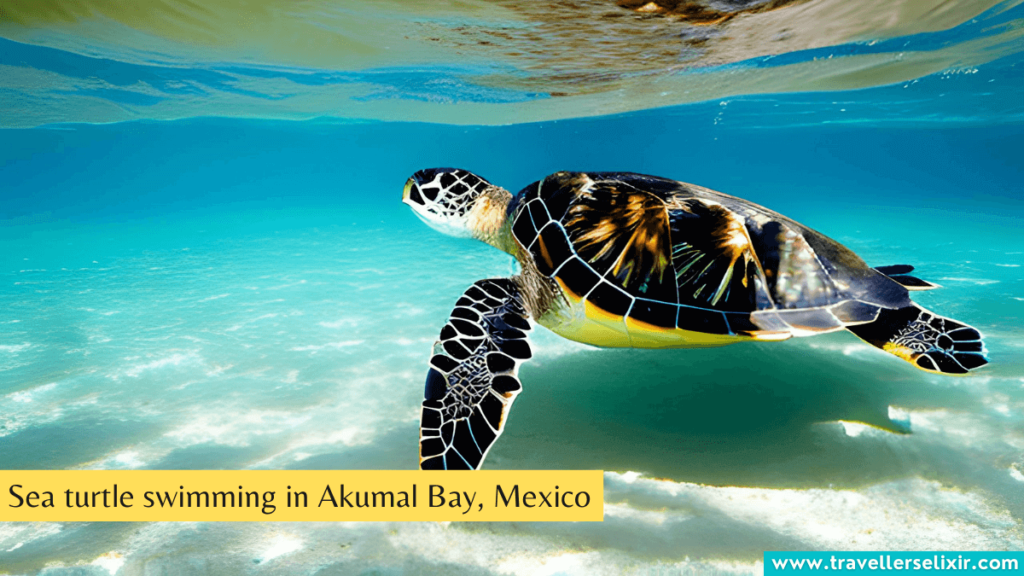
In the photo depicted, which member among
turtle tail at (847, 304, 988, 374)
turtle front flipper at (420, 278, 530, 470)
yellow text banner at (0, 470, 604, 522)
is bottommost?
yellow text banner at (0, 470, 604, 522)

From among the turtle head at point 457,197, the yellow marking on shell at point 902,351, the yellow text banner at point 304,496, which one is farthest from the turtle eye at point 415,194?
the yellow marking on shell at point 902,351

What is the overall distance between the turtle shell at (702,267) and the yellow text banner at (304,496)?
958 mm

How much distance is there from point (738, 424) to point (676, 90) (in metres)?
15.0

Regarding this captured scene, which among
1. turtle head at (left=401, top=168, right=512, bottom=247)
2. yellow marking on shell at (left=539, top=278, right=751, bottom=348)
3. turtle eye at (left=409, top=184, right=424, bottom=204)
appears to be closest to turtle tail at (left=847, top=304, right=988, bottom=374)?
yellow marking on shell at (left=539, top=278, right=751, bottom=348)

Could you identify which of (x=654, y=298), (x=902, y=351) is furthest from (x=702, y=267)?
(x=902, y=351)

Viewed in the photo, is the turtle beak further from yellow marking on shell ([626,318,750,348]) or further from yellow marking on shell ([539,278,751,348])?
yellow marking on shell ([626,318,750,348])

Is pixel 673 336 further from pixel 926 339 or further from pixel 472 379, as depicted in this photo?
pixel 926 339

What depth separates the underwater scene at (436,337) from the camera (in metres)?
1.87

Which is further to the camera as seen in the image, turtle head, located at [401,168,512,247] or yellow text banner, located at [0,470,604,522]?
turtle head, located at [401,168,512,247]

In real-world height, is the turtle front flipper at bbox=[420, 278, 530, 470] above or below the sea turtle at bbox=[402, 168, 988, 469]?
below

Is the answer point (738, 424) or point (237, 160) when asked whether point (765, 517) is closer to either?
point (738, 424)

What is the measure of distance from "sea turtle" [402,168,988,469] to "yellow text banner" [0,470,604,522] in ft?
0.60

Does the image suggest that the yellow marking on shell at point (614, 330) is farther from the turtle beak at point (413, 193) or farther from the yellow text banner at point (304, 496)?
the turtle beak at point (413, 193)

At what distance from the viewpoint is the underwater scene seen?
1.87 metres
